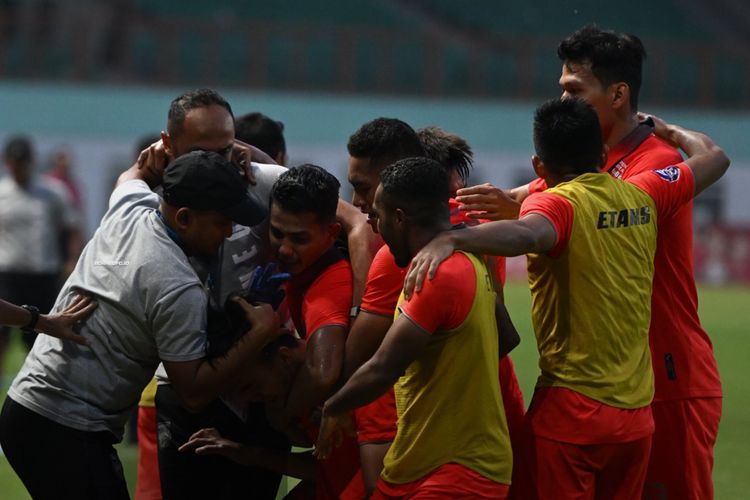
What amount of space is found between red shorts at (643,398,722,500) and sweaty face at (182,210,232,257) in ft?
6.15

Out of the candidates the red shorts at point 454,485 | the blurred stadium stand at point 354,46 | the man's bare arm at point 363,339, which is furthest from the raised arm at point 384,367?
the blurred stadium stand at point 354,46

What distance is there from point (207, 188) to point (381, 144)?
0.73m

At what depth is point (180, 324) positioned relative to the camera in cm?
435

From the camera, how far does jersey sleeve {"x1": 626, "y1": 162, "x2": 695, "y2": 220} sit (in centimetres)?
462

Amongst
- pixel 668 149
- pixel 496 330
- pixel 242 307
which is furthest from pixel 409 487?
pixel 668 149

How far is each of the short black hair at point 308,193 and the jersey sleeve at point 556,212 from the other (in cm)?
77

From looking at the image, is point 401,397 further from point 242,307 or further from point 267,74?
point 267,74

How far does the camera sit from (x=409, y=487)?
4195mm

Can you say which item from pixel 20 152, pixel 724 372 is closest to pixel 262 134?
pixel 20 152

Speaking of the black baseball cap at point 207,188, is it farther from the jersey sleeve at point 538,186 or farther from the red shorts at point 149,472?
the red shorts at point 149,472

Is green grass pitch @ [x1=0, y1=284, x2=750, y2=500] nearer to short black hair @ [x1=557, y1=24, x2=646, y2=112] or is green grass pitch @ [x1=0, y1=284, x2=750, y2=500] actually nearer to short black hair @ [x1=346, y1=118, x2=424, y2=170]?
short black hair @ [x1=346, y1=118, x2=424, y2=170]

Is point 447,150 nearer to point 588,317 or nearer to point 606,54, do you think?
point 606,54

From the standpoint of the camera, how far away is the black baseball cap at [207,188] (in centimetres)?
439

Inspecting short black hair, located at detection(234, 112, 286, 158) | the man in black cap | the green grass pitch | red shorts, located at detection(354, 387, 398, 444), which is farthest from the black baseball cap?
the green grass pitch
